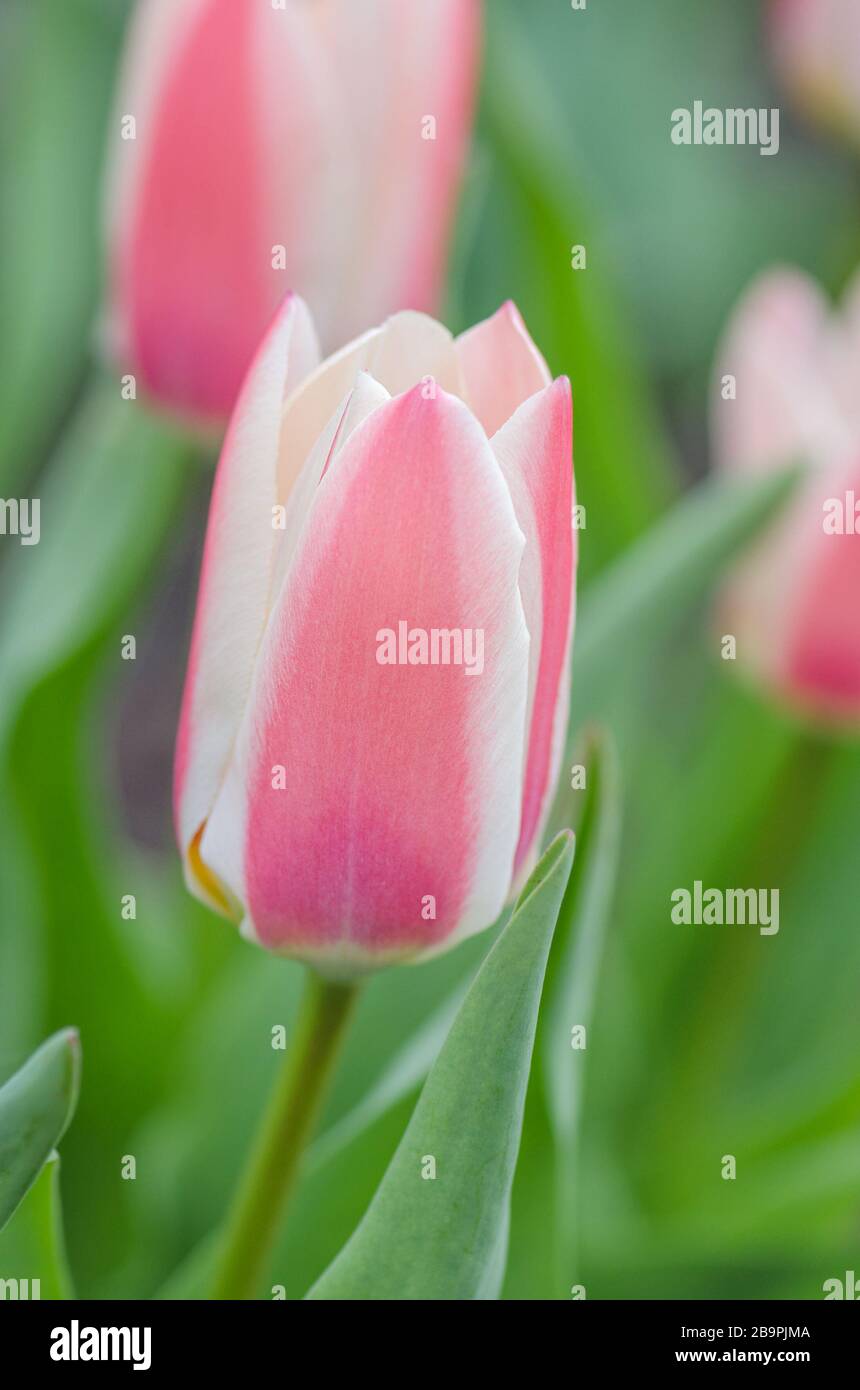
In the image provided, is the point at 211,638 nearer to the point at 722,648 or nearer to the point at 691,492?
the point at 722,648

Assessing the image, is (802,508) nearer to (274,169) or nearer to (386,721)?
(274,169)

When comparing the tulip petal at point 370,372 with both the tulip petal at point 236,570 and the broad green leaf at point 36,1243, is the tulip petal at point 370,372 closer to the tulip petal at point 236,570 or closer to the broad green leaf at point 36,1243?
the tulip petal at point 236,570

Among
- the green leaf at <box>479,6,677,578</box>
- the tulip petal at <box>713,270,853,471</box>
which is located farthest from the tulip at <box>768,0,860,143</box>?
the tulip petal at <box>713,270,853,471</box>

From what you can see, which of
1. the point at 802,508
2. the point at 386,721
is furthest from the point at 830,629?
the point at 386,721

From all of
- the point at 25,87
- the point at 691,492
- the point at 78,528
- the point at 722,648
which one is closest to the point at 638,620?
the point at 722,648

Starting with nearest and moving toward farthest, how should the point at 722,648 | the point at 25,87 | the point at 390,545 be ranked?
the point at 390,545
the point at 722,648
the point at 25,87

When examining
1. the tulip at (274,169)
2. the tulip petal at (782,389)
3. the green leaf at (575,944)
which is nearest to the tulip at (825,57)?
the tulip petal at (782,389)
